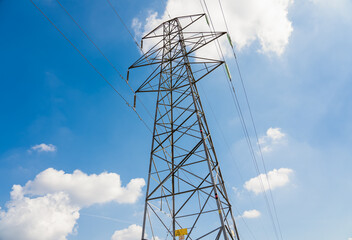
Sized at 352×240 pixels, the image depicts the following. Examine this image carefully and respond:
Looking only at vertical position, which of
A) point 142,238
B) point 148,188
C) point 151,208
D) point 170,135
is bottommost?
point 142,238

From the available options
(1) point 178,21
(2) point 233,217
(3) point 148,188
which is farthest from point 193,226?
(1) point 178,21

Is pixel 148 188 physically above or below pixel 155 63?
below

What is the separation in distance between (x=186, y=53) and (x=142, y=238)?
30.4ft

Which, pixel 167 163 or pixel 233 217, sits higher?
pixel 167 163

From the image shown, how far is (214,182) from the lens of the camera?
713 centimetres

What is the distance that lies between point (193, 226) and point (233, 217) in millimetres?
1458

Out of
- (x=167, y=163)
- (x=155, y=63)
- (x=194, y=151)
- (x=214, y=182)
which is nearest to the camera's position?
(x=214, y=182)

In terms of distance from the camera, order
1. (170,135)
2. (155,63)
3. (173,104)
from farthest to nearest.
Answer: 1. (155,63)
2. (173,104)
3. (170,135)

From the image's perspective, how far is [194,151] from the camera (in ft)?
29.0

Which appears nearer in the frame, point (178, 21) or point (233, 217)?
point (233, 217)

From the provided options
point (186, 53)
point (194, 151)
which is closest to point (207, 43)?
point (186, 53)

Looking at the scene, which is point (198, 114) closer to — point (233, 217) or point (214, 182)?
point (214, 182)

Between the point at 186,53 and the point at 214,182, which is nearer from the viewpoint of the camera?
the point at 214,182

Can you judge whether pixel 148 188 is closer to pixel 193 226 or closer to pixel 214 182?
pixel 193 226
